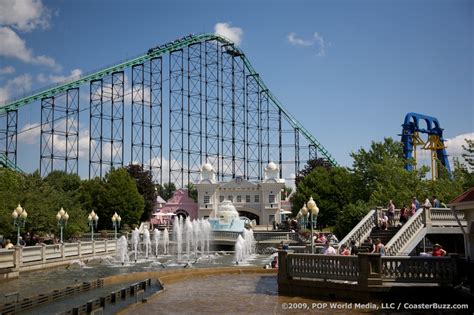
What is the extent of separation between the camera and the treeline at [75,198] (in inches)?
1282

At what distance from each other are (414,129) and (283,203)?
99.4ft

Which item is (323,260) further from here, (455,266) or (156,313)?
(156,313)

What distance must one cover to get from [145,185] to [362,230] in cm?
4327

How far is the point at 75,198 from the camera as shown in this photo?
44.7 m

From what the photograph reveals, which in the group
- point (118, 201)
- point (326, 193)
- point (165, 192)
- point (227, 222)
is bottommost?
point (227, 222)

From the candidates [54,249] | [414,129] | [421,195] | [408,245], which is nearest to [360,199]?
[421,195]

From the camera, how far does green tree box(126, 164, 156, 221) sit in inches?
2456

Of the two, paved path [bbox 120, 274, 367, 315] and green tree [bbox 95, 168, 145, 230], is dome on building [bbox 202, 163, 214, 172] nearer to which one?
green tree [bbox 95, 168, 145, 230]

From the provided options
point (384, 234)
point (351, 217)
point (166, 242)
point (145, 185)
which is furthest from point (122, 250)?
point (145, 185)

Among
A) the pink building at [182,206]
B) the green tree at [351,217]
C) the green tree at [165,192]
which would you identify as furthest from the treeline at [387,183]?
the green tree at [165,192]

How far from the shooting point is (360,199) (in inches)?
1555

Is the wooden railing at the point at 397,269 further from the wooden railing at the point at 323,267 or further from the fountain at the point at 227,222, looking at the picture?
the fountain at the point at 227,222

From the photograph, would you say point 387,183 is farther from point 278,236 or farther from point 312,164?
point 312,164

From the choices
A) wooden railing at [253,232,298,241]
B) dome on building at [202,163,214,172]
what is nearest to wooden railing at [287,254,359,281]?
wooden railing at [253,232,298,241]
